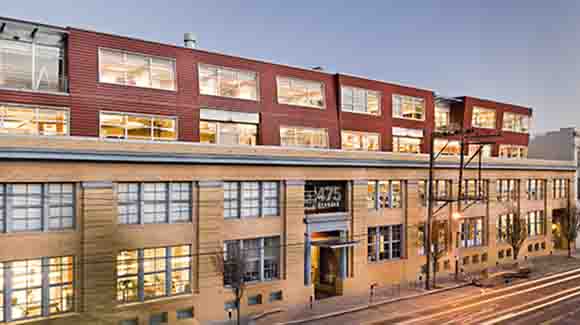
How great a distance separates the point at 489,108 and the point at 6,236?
47505 mm

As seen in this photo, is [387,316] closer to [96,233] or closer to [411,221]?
[411,221]

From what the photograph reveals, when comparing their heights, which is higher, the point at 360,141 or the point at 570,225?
the point at 360,141

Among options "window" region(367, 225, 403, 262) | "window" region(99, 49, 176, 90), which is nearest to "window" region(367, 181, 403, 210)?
"window" region(367, 225, 403, 262)

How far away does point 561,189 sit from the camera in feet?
178

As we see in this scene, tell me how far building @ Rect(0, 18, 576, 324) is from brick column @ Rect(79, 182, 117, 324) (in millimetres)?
58

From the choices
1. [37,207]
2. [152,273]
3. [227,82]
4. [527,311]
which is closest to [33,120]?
[37,207]

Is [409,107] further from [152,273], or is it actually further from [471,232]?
[152,273]

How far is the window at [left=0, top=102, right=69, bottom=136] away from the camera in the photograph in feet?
81.7

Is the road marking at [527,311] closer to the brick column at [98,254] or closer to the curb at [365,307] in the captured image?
the curb at [365,307]

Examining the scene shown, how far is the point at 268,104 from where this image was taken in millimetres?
34125

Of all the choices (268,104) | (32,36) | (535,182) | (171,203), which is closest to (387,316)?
(171,203)

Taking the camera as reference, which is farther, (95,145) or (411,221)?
(411,221)

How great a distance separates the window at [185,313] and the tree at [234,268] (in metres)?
2.53

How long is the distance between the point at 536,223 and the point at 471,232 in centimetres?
1261
